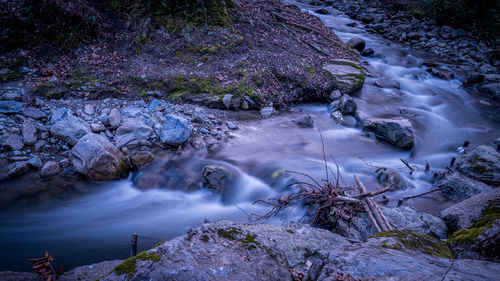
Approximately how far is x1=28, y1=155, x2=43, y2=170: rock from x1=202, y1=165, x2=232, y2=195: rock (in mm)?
2725

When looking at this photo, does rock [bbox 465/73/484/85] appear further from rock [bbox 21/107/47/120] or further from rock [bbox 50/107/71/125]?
rock [bbox 21/107/47/120]

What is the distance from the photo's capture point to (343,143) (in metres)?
6.27

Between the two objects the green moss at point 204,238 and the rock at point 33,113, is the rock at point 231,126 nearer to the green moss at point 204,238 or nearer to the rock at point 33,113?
the rock at point 33,113

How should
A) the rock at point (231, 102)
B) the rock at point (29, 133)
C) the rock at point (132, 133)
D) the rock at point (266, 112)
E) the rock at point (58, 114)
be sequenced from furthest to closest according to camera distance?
1. the rock at point (266, 112)
2. the rock at point (231, 102)
3. the rock at point (132, 133)
4. the rock at point (58, 114)
5. the rock at point (29, 133)

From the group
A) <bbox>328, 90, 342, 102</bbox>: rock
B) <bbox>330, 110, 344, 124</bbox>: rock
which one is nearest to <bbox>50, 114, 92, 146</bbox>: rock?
<bbox>330, 110, 344, 124</bbox>: rock

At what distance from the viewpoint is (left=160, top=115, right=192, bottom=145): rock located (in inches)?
200

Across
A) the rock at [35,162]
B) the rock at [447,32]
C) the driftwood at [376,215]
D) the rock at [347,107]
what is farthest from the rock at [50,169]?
the rock at [447,32]

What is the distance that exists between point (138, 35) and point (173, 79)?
1.84 m

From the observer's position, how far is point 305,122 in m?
6.62

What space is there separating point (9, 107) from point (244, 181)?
4.62 m

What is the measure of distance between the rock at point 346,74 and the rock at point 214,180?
16.5 feet

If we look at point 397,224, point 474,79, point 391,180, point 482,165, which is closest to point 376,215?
point 397,224

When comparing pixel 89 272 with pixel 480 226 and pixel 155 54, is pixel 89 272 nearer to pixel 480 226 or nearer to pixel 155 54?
pixel 480 226

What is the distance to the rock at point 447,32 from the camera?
14.2m
